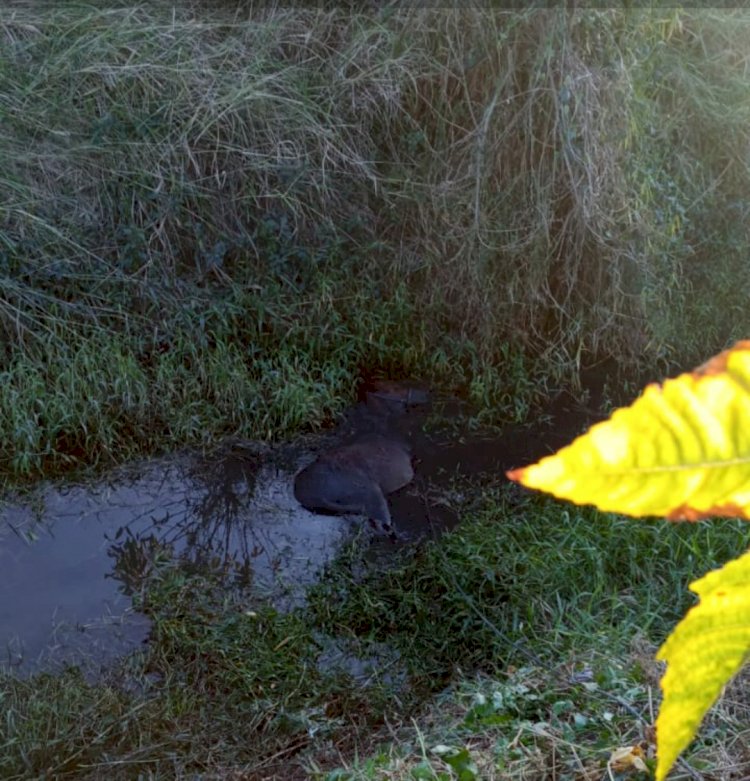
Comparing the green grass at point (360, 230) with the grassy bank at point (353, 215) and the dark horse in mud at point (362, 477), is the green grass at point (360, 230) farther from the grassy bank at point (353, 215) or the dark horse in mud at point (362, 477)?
the dark horse in mud at point (362, 477)

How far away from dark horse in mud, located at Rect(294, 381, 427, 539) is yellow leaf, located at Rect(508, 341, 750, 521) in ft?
11.4

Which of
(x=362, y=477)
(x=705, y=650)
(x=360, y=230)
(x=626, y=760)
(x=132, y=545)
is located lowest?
(x=132, y=545)

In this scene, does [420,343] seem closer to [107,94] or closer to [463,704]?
[107,94]

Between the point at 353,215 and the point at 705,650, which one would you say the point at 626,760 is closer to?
the point at 705,650

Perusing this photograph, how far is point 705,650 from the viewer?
284mm

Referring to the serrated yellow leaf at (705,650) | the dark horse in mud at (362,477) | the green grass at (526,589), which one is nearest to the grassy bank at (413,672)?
the green grass at (526,589)

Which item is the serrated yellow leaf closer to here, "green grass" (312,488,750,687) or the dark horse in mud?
"green grass" (312,488,750,687)

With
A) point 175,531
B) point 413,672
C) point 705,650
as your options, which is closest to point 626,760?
point 413,672

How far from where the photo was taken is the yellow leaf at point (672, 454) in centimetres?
24

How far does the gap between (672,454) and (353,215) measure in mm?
4620

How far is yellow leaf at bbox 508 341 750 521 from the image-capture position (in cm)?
24

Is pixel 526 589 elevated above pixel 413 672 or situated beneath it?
elevated above

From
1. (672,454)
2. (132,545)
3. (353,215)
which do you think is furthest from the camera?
(353,215)

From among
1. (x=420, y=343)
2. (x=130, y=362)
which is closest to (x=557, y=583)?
(x=420, y=343)
